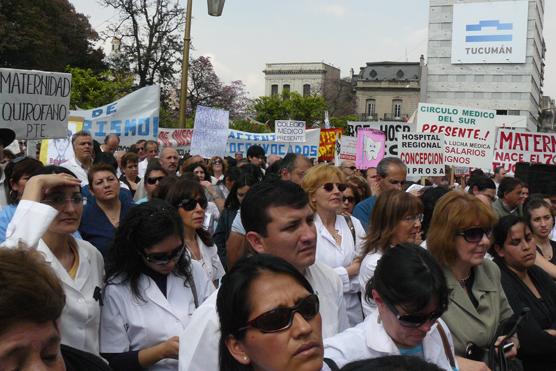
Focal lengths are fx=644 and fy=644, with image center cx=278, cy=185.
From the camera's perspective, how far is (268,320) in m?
1.94

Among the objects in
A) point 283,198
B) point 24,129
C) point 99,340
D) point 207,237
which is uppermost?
point 24,129

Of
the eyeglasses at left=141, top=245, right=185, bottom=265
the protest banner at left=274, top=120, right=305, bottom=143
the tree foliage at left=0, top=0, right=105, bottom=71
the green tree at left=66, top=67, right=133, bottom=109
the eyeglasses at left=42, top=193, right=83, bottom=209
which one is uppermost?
the tree foliage at left=0, top=0, right=105, bottom=71

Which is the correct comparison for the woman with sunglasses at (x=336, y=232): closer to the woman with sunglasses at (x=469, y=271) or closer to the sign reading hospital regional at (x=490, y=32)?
the woman with sunglasses at (x=469, y=271)

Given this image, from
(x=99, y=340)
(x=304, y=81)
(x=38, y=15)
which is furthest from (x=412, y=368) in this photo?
(x=304, y=81)

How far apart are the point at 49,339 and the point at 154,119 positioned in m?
8.94

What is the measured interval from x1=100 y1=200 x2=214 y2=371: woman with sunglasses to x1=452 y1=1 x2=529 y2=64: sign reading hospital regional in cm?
7015

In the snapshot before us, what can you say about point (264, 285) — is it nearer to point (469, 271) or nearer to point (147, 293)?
point (147, 293)

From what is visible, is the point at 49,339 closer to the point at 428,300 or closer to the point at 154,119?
the point at 428,300

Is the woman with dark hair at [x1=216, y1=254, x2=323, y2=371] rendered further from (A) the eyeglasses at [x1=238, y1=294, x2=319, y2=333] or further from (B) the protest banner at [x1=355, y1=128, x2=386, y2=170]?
(B) the protest banner at [x1=355, y1=128, x2=386, y2=170]

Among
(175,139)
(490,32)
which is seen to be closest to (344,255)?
(175,139)

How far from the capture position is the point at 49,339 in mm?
1683

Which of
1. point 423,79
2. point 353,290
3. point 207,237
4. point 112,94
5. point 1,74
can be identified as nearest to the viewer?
point 353,290

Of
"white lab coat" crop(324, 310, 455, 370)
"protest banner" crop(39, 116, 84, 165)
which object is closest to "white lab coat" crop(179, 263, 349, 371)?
→ "white lab coat" crop(324, 310, 455, 370)

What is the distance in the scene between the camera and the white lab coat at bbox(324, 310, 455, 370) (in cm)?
250
